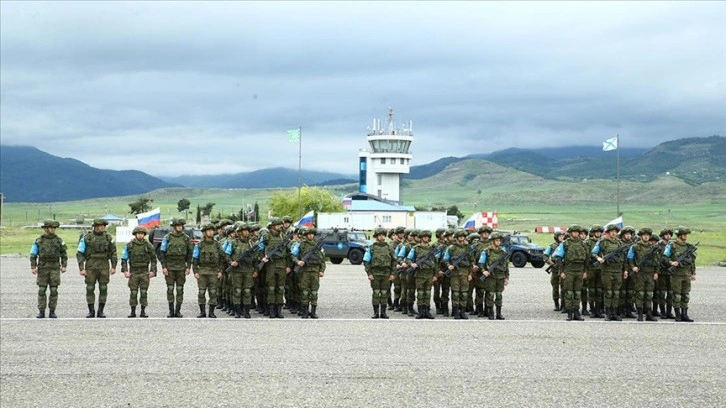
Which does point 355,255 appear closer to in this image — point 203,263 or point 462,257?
point 462,257

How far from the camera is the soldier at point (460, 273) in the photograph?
61.6 feet

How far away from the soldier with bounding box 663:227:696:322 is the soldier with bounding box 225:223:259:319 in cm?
874

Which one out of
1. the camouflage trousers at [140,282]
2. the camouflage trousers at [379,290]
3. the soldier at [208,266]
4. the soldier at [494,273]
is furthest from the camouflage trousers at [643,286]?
the camouflage trousers at [140,282]

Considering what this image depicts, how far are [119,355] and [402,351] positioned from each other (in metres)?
4.44

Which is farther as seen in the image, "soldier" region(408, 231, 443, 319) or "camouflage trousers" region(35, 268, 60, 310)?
"soldier" region(408, 231, 443, 319)

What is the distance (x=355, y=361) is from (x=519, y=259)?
86.4ft

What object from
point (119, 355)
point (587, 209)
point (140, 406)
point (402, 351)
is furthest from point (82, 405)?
point (587, 209)

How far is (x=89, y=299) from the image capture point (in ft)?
59.3

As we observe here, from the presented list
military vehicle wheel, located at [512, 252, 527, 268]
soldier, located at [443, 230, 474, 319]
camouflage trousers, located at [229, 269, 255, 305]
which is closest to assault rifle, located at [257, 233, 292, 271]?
camouflage trousers, located at [229, 269, 255, 305]

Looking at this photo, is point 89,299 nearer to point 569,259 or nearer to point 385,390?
point 385,390

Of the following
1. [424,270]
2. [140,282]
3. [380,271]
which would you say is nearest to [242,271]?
[140,282]

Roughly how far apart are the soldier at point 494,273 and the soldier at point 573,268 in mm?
1207

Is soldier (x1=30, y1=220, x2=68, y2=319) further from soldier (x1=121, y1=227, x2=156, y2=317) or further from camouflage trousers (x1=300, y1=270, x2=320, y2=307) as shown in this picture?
camouflage trousers (x1=300, y1=270, x2=320, y2=307)

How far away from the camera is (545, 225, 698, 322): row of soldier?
18484 mm
